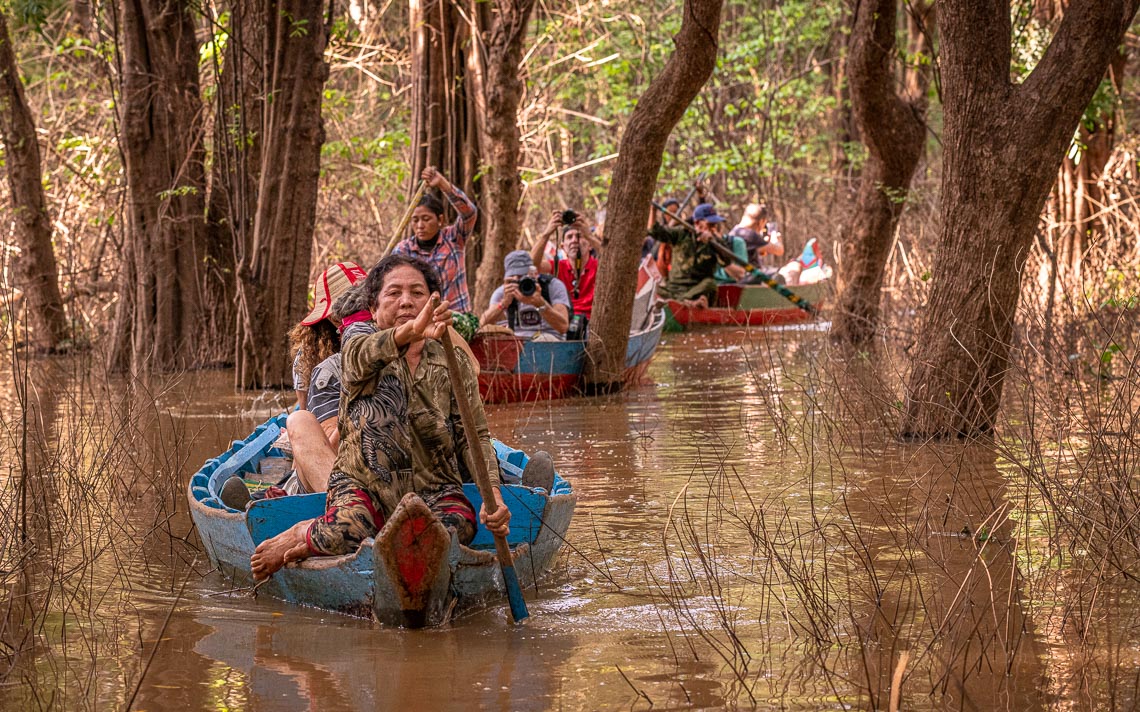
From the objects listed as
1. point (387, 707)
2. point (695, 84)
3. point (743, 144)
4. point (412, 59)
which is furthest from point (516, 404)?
point (743, 144)

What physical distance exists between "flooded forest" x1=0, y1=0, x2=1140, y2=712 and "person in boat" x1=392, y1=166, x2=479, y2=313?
0.04m

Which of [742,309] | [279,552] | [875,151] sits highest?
[875,151]

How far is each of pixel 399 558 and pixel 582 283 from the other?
29.2 ft

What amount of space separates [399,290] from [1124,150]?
10.6 meters

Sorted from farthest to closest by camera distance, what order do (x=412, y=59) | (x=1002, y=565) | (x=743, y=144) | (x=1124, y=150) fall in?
(x=743, y=144), (x=412, y=59), (x=1124, y=150), (x=1002, y=565)

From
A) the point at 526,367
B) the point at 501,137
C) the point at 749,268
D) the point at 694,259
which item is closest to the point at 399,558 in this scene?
the point at 526,367

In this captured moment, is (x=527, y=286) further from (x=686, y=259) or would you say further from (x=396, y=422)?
(x=686, y=259)

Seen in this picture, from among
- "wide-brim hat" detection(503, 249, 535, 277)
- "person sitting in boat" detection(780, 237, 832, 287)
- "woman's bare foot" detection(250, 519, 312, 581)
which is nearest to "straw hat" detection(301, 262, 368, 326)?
"woman's bare foot" detection(250, 519, 312, 581)

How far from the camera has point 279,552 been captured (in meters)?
5.60

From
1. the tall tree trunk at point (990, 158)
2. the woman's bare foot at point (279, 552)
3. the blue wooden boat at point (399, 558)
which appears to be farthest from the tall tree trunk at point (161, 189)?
the woman's bare foot at point (279, 552)

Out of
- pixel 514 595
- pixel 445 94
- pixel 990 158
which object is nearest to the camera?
pixel 514 595

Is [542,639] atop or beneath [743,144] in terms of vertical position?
beneath

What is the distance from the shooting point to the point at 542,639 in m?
5.27

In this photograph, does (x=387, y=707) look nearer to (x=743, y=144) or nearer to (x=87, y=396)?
(x=87, y=396)
